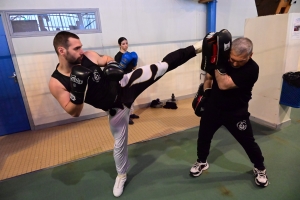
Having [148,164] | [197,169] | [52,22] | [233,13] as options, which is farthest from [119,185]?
[233,13]

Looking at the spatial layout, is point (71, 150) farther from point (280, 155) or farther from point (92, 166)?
point (280, 155)

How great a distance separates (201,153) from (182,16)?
307 centimetres

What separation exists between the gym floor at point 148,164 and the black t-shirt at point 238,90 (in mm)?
780

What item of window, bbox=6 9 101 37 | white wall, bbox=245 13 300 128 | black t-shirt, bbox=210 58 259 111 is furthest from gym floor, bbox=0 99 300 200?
window, bbox=6 9 101 37

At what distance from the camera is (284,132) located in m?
2.67

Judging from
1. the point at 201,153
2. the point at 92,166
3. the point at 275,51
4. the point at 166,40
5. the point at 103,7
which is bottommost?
the point at 92,166

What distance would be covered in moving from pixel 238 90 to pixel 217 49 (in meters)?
0.41

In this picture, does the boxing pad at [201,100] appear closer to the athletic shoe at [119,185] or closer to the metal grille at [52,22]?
the athletic shoe at [119,185]

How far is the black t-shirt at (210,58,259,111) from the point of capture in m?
1.46

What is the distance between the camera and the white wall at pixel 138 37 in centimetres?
314

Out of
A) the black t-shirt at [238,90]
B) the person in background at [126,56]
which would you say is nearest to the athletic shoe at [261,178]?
the black t-shirt at [238,90]

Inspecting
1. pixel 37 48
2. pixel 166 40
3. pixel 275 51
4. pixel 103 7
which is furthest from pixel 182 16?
pixel 37 48

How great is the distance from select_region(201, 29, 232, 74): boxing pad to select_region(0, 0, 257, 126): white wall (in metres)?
2.45

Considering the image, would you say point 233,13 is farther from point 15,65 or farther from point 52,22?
point 15,65
